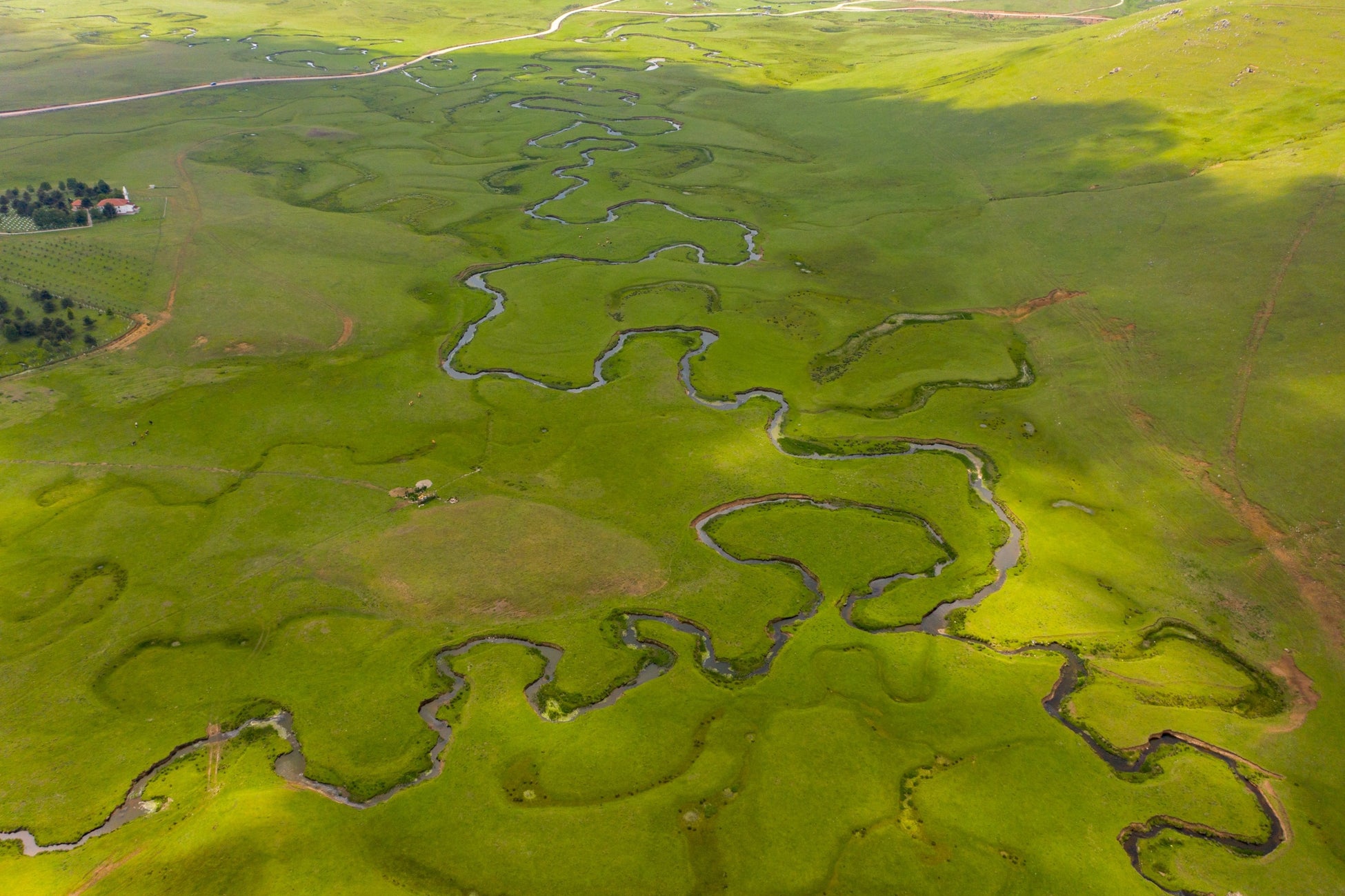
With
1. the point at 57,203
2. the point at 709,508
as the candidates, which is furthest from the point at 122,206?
the point at 709,508

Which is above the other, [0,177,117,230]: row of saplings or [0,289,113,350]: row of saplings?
[0,177,117,230]: row of saplings

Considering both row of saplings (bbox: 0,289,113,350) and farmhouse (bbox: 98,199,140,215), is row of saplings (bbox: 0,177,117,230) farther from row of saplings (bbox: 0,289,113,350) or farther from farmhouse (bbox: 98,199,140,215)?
row of saplings (bbox: 0,289,113,350)

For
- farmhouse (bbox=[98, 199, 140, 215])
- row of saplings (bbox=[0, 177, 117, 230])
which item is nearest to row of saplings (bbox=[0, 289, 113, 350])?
row of saplings (bbox=[0, 177, 117, 230])

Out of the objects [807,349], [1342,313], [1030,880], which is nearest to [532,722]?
[1030,880]

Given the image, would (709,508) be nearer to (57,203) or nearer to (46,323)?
(46,323)

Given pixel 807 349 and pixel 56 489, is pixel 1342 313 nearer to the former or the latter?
pixel 807 349

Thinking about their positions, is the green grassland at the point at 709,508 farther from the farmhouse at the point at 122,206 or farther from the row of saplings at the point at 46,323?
the row of saplings at the point at 46,323
